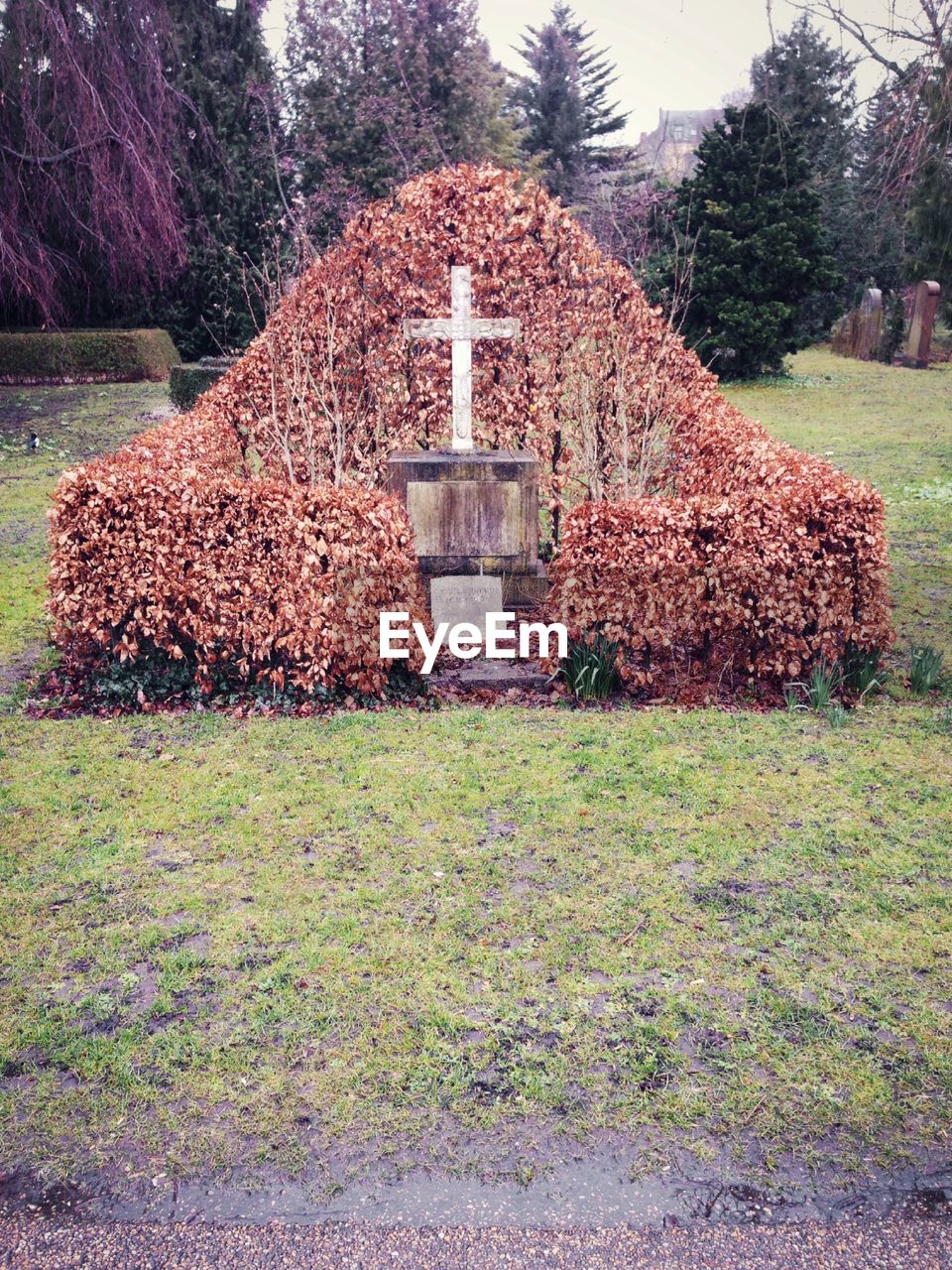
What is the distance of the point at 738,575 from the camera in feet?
20.9

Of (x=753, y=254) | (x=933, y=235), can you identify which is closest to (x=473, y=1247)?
(x=753, y=254)

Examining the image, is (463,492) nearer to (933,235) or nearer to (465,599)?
(465,599)

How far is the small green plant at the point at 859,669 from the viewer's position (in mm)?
6496

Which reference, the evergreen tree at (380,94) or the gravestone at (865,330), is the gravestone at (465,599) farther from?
the gravestone at (865,330)

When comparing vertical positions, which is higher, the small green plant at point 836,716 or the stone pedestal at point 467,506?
the stone pedestal at point 467,506

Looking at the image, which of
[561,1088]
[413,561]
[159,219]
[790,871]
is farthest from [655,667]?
[159,219]

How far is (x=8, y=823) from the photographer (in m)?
4.81

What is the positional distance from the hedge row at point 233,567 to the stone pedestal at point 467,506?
1.10 m

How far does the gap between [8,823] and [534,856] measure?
247cm

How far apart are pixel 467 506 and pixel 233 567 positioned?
6.44 feet

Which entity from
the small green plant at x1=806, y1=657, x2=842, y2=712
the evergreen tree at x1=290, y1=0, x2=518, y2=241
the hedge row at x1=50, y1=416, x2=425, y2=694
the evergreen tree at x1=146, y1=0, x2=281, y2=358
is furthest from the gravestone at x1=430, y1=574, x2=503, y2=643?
the evergreen tree at x1=290, y1=0, x2=518, y2=241

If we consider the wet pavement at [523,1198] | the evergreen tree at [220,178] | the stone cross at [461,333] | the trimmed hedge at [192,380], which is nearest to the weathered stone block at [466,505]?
the stone cross at [461,333]

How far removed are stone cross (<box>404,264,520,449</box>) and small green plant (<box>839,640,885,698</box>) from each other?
3.22m

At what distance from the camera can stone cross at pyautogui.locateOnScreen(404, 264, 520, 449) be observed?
7.74 m
